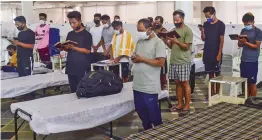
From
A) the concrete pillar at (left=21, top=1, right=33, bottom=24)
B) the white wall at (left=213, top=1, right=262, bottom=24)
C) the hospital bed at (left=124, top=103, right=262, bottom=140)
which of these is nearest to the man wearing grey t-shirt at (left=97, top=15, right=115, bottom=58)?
the hospital bed at (left=124, top=103, right=262, bottom=140)

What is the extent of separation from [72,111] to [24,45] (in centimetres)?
202

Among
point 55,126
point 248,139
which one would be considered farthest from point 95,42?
point 248,139

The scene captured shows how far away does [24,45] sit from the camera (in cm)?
452

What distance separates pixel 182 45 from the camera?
3.75 meters

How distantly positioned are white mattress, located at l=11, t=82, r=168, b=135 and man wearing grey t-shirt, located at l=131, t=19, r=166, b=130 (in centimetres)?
34

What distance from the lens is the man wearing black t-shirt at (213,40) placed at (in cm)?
424

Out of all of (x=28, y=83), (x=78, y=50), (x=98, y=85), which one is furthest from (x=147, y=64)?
(x=28, y=83)

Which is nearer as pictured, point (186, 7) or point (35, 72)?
point (35, 72)

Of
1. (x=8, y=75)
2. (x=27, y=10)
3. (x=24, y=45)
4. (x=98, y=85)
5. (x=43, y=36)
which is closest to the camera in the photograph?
(x=98, y=85)

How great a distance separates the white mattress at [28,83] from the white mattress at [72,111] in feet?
2.94

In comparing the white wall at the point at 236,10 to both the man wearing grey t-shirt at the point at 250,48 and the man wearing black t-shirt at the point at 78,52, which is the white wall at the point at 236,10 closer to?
the man wearing grey t-shirt at the point at 250,48

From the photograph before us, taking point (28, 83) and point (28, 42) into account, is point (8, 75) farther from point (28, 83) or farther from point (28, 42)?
point (28, 83)

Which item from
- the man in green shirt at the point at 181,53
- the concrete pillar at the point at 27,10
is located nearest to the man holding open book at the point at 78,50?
the man in green shirt at the point at 181,53

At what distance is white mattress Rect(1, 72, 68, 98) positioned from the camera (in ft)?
13.1
